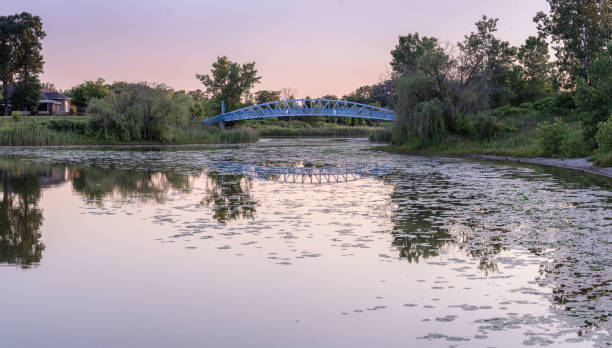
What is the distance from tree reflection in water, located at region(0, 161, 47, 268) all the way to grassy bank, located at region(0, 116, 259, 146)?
110 ft

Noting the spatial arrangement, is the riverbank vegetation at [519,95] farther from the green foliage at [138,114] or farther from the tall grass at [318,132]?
the tall grass at [318,132]

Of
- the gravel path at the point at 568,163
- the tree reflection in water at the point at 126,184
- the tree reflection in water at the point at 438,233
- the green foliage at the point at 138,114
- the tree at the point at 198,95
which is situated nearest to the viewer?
the tree reflection in water at the point at 438,233

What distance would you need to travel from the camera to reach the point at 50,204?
598 inches

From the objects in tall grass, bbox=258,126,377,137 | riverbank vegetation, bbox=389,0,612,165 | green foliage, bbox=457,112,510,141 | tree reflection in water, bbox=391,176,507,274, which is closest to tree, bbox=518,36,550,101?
riverbank vegetation, bbox=389,0,612,165

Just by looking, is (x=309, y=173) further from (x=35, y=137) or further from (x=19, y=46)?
(x=19, y=46)

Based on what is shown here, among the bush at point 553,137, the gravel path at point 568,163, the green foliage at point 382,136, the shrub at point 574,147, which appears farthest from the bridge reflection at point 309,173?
the green foliage at point 382,136

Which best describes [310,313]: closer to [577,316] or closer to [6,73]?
[577,316]

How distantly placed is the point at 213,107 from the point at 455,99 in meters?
88.1

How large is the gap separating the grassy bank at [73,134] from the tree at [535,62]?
32700 mm

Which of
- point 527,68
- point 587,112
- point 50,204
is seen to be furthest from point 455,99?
point 50,204

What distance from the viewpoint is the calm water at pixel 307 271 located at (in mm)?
5914

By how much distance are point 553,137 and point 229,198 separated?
70.7 ft

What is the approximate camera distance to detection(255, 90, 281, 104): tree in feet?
471

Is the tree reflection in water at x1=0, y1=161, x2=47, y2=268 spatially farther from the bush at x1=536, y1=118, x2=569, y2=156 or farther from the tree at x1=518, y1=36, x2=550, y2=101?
the tree at x1=518, y1=36, x2=550, y2=101
